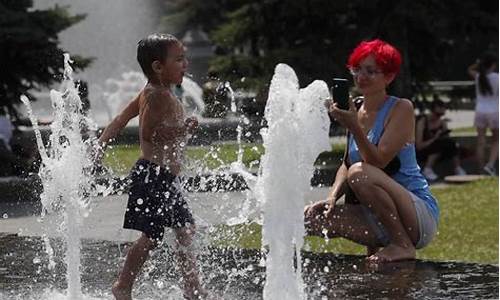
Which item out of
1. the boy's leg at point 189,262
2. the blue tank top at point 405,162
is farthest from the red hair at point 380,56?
the boy's leg at point 189,262

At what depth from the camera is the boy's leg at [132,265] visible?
5285 mm

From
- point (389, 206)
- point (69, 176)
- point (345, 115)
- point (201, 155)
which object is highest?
point (345, 115)

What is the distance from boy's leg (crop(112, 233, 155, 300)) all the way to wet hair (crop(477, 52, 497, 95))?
972 cm

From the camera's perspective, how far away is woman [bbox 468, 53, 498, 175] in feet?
47.3

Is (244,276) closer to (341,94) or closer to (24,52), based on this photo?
(341,94)

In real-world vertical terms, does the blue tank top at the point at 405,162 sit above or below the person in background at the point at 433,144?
above

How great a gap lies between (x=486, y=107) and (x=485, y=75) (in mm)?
400

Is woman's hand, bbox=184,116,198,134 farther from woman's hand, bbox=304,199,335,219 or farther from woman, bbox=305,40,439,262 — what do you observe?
woman's hand, bbox=304,199,335,219

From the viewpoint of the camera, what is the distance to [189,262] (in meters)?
5.33

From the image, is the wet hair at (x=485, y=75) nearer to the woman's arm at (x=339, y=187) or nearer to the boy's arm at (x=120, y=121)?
the woman's arm at (x=339, y=187)

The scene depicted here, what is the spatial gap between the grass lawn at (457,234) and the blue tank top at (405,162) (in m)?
1.56

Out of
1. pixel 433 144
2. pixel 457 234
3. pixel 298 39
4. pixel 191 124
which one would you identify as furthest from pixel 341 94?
pixel 298 39

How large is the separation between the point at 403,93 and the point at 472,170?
174 cm

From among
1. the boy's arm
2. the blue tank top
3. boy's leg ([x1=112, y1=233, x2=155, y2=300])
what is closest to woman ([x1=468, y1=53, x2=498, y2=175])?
the blue tank top
